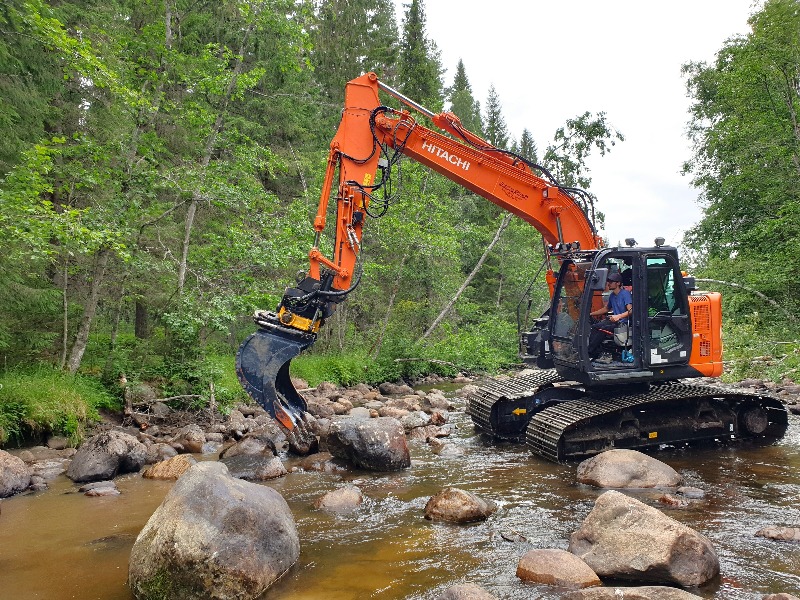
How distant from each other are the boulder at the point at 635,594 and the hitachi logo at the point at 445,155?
6.14 metres

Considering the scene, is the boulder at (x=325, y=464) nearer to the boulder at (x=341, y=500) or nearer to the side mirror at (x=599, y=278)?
Answer: the boulder at (x=341, y=500)

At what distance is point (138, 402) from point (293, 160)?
10.9m

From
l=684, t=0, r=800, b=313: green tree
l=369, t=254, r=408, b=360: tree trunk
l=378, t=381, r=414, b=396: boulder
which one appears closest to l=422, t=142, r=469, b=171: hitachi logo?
l=378, t=381, r=414, b=396: boulder

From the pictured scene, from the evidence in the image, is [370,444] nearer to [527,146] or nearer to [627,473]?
[627,473]

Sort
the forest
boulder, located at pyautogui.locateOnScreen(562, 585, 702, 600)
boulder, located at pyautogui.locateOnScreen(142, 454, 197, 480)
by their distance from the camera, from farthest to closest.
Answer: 1. the forest
2. boulder, located at pyautogui.locateOnScreen(142, 454, 197, 480)
3. boulder, located at pyautogui.locateOnScreen(562, 585, 702, 600)

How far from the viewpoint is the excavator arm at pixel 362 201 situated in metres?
7.17

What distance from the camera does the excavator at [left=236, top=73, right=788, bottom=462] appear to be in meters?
7.49

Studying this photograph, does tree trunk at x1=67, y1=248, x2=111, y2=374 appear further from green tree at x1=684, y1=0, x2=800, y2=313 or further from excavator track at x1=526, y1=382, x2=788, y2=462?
green tree at x1=684, y1=0, x2=800, y2=313

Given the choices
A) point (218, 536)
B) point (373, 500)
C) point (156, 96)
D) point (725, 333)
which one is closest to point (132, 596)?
point (218, 536)

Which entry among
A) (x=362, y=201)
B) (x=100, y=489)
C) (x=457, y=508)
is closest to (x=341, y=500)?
(x=457, y=508)

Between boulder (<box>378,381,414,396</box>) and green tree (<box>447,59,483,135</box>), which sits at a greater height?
green tree (<box>447,59,483,135</box>)

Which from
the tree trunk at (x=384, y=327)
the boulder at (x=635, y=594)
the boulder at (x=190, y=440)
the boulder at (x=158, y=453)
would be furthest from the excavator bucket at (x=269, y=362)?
the tree trunk at (x=384, y=327)

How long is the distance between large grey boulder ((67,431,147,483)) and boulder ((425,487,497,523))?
4.27 m

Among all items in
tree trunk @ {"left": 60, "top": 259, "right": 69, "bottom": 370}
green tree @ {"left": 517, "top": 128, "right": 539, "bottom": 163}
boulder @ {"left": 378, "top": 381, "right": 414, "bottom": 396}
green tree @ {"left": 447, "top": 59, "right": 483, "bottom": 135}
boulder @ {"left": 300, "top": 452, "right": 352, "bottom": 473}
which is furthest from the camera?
green tree @ {"left": 517, "top": 128, "right": 539, "bottom": 163}
